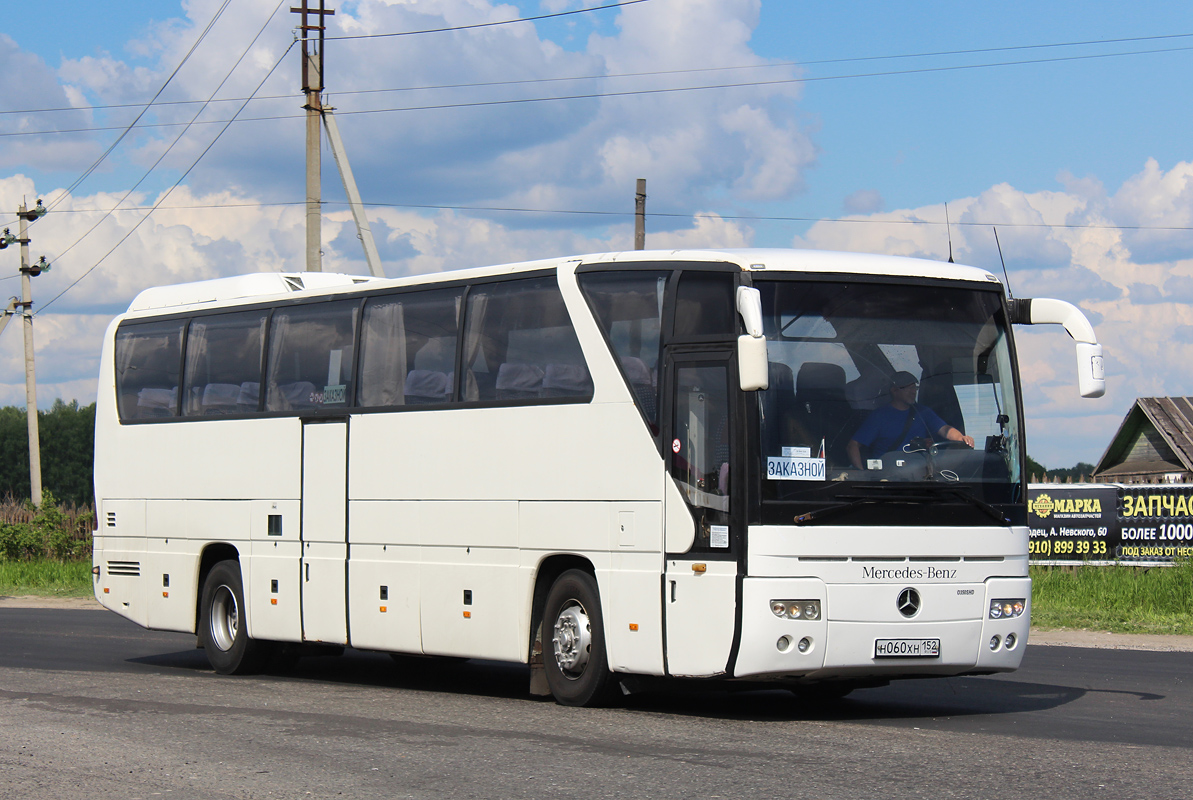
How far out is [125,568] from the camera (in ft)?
57.1

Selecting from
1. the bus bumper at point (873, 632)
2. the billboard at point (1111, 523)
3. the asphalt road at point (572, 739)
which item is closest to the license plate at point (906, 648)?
the bus bumper at point (873, 632)

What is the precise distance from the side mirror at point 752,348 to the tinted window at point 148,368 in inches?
334

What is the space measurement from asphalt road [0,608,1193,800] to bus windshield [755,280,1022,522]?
1.78 meters

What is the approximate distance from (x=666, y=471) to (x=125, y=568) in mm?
8618

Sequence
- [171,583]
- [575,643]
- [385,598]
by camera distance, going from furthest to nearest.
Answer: [171,583] < [385,598] < [575,643]

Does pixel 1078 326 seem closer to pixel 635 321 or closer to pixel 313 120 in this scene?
pixel 635 321

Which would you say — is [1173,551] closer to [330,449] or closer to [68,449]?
[330,449]

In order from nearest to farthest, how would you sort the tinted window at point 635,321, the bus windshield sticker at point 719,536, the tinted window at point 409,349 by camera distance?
the bus windshield sticker at point 719,536, the tinted window at point 635,321, the tinted window at point 409,349

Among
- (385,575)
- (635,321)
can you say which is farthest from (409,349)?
(635,321)

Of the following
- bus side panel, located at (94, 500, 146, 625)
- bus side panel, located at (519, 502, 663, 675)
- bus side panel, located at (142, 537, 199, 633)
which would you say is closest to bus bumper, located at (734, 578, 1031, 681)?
bus side panel, located at (519, 502, 663, 675)

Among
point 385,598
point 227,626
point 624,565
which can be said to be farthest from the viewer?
point 227,626

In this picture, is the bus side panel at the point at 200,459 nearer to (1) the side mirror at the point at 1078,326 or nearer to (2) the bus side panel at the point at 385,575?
(2) the bus side panel at the point at 385,575

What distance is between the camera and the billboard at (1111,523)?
82.5 ft

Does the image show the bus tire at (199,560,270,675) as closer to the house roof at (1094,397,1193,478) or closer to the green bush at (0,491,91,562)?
the green bush at (0,491,91,562)
